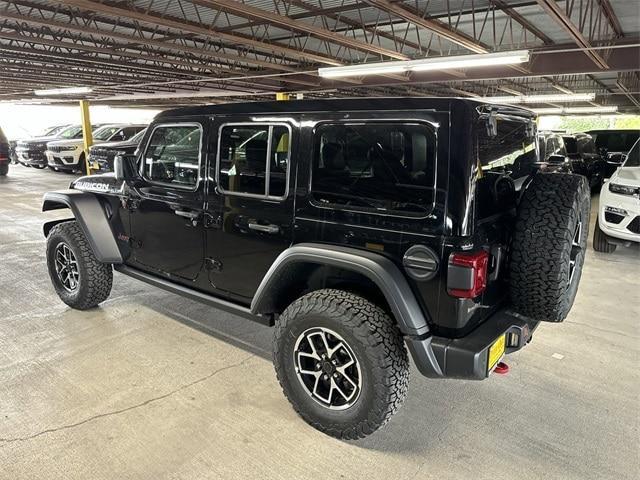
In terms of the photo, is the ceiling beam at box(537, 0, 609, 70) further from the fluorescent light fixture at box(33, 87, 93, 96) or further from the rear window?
the fluorescent light fixture at box(33, 87, 93, 96)

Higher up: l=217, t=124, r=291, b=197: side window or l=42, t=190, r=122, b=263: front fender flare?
l=217, t=124, r=291, b=197: side window

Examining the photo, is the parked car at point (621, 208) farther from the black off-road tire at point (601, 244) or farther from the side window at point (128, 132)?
the side window at point (128, 132)

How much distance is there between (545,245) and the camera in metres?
2.24

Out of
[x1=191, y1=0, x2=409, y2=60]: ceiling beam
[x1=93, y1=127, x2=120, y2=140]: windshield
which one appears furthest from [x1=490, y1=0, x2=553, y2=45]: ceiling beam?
[x1=93, y1=127, x2=120, y2=140]: windshield

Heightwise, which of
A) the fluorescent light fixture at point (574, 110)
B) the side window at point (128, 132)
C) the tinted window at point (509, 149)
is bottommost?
the tinted window at point (509, 149)

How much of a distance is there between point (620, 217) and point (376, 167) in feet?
15.4

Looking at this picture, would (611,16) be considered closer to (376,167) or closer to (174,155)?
(376,167)

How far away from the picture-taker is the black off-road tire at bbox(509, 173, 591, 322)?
7.32 feet

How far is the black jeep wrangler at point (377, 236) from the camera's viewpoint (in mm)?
2105

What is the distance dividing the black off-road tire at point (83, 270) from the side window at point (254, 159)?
5.11ft

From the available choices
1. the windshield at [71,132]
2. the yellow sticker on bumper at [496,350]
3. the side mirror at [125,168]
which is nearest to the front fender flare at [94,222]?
the side mirror at [125,168]

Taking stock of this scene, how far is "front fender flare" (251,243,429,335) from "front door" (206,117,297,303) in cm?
23

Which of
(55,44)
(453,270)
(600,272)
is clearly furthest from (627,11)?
(55,44)

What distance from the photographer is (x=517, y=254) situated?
232 cm
